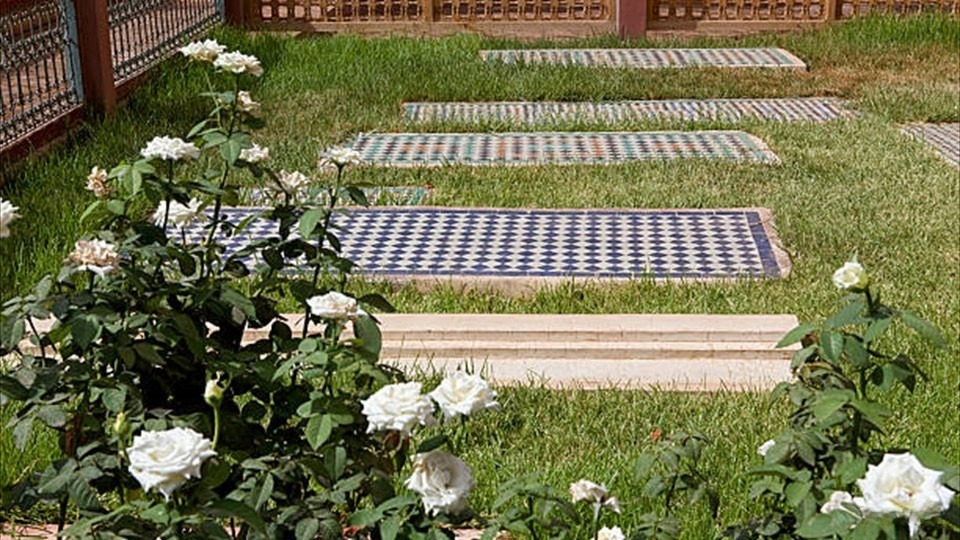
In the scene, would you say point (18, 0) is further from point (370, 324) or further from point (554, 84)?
point (370, 324)

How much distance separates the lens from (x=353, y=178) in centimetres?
612

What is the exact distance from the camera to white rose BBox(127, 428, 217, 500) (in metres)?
1.54

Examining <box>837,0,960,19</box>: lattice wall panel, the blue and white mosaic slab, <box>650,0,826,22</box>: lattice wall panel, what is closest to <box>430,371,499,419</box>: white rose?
the blue and white mosaic slab

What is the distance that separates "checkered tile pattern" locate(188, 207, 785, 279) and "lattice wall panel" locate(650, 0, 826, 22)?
229 inches

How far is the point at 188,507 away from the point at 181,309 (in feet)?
1.86

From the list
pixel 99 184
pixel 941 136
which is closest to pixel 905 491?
pixel 99 184

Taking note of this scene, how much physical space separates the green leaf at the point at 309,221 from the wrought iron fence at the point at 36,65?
14.4 feet

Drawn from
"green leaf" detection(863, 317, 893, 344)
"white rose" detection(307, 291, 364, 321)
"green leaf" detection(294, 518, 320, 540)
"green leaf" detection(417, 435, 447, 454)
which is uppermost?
"green leaf" detection(863, 317, 893, 344)

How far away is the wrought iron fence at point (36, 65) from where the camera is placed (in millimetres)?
6281

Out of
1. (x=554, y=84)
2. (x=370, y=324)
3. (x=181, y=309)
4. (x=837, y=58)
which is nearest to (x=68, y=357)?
(x=181, y=309)

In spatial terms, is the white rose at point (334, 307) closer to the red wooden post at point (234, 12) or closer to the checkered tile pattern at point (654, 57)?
the checkered tile pattern at point (654, 57)

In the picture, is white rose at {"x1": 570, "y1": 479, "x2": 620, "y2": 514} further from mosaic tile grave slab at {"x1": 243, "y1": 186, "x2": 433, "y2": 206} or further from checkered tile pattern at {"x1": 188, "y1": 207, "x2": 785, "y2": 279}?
mosaic tile grave slab at {"x1": 243, "y1": 186, "x2": 433, "y2": 206}

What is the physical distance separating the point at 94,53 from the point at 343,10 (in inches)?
170

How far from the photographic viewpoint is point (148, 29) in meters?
8.91
